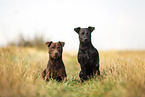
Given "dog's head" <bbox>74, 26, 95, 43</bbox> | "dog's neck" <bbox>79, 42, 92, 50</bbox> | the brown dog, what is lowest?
the brown dog

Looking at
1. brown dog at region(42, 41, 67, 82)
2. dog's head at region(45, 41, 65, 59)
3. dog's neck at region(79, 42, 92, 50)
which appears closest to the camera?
dog's head at region(45, 41, 65, 59)

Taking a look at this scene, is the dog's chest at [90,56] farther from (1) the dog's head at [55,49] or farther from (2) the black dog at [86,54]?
(1) the dog's head at [55,49]

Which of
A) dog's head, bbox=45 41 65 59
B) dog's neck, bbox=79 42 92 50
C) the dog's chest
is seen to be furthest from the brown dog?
the dog's chest

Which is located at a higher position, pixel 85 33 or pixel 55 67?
pixel 85 33

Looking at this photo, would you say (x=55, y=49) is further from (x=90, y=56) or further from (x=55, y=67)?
(x=90, y=56)

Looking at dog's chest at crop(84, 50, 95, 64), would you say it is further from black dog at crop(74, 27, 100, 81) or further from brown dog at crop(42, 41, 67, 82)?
brown dog at crop(42, 41, 67, 82)

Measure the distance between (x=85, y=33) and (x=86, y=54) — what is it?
621 mm

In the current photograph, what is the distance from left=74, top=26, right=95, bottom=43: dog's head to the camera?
4.30 metres

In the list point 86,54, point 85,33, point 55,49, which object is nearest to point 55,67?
point 55,49

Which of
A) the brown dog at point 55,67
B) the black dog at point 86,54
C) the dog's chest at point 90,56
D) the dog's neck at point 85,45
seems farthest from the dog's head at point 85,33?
the brown dog at point 55,67

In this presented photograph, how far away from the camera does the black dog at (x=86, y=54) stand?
172 inches

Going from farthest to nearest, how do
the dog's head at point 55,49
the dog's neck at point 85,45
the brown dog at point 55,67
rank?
1. the dog's neck at point 85,45
2. the brown dog at point 55,67
3. the dog's head at point 55,49

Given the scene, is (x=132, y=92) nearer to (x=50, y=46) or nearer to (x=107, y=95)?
(x=107, y=95)

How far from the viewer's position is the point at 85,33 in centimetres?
436
